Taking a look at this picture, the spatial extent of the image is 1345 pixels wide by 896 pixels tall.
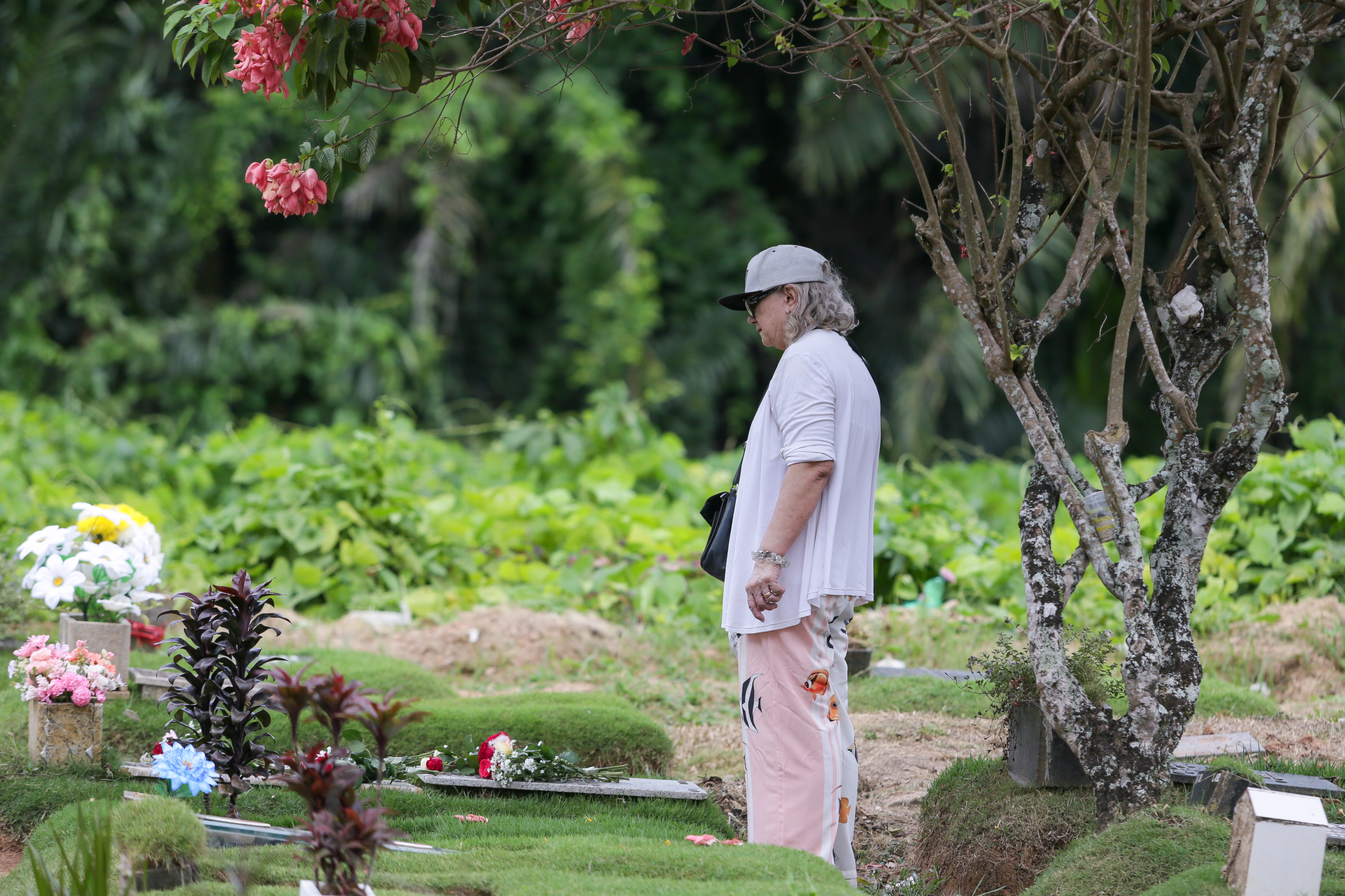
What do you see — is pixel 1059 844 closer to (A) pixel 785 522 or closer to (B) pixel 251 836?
(A) pixel 785 522

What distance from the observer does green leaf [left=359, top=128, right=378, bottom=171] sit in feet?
9.32

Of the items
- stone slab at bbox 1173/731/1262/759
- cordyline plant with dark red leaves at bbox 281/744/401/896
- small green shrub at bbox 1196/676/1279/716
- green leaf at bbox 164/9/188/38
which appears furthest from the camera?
small green shrub at bbox 1196/676/1279/716

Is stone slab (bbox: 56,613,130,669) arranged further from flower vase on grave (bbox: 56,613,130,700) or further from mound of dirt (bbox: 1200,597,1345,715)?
mound of dirt (bbox: 1200,597,1345,715)

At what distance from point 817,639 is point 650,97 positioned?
37.2 feet

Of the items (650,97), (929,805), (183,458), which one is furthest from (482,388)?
(929,805)

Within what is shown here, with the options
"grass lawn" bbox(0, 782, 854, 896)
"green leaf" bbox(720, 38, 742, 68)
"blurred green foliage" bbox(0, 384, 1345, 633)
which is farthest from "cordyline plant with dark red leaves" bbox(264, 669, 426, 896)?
"blurred green foliage" bbox(0, 384, 1345, 633)

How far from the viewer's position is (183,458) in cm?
796

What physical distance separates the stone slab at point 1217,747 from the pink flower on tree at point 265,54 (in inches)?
118

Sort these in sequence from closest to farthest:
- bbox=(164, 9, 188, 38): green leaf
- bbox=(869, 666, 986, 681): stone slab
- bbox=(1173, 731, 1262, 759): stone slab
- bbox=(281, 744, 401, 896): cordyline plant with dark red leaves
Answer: bbox=(281, 744, 401, 896): cordyline plant with dark red leaves, bbox=(164, 9, 188, 38): green leaf, bbox=(1173, 731, 1262, 759): stone slab, bbox=(869, 666, 986, 681): stone slab

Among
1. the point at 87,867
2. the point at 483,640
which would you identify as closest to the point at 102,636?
the point at 87,867

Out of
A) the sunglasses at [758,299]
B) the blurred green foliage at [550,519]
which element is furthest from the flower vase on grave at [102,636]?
the blurred green foliage at [550,519]

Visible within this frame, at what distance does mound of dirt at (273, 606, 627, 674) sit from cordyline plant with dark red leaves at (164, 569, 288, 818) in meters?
2.63

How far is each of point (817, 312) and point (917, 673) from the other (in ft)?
8.23

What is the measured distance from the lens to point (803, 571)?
2738 millimetres
